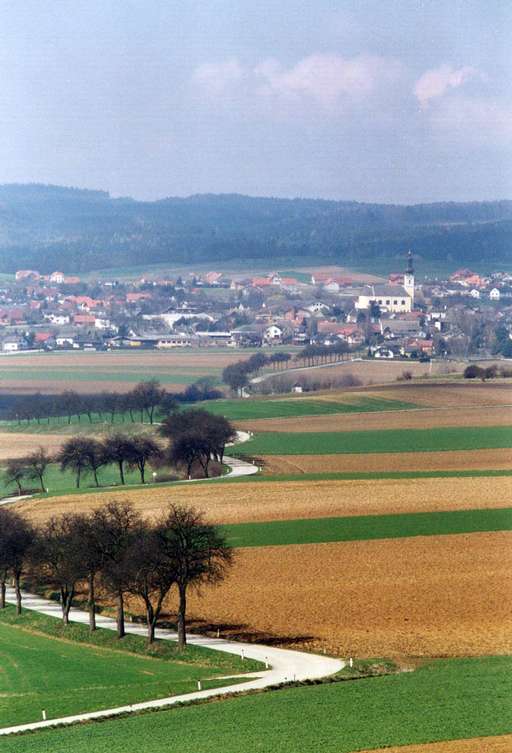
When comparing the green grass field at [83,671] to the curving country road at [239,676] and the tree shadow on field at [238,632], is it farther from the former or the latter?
the tree shadow on field at [238,632]

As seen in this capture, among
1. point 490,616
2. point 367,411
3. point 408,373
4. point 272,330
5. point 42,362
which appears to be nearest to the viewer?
point 490,616

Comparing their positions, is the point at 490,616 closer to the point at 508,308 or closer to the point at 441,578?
the point at 441,578

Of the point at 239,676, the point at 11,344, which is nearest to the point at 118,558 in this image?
the point at 239,676

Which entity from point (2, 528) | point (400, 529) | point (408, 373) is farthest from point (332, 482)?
point (408, 373)

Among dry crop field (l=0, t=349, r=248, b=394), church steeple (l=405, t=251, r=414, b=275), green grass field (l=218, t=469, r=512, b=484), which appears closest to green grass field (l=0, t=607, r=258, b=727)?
green grass field (l=218, t=469, r=512, b=484)

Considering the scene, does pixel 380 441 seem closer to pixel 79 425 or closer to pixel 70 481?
pixel 70 481

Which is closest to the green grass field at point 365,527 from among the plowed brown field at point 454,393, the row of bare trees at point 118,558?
the row of bare trees at point 118,558
